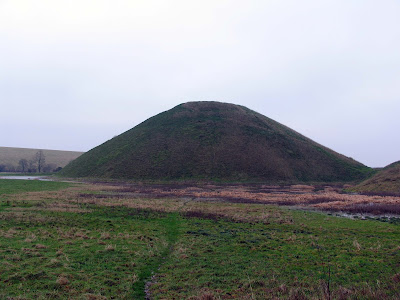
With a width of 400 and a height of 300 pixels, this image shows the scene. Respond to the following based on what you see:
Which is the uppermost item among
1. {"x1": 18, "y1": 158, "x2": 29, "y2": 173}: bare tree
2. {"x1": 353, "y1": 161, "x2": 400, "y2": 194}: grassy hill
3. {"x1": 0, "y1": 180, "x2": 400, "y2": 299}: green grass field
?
{"x1": 18, "y1": 158, "x2": 29, "y2": 173}: bare tree

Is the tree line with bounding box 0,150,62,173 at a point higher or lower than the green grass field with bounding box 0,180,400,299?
higher

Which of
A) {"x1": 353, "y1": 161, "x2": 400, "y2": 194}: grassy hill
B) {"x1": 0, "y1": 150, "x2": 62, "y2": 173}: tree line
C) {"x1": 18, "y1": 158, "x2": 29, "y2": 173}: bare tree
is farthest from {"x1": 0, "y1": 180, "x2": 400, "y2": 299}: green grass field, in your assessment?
{"x1": 18, "y1": 158, "x2": 29, "y2": 173}: bare tree

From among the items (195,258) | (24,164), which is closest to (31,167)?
(24,164)

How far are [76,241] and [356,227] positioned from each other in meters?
18.1

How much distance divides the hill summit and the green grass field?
56.6 metres

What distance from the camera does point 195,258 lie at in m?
13.5

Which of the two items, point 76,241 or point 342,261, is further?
point 76,241

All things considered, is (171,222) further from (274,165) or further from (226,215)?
(274,165)

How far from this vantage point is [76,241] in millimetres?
15859

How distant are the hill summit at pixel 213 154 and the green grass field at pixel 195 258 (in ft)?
186

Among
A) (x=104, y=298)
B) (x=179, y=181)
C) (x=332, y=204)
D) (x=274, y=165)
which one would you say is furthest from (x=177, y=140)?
(x=104, y=298)

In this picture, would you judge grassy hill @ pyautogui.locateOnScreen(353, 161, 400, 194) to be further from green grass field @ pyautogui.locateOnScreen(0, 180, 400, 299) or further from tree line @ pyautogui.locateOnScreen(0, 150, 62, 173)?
tree line @ pyautogui.locateOnScreen(0, 150, 62, 173)

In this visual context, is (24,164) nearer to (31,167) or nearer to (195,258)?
(31,167)

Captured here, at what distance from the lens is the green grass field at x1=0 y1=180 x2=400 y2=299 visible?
988cm
